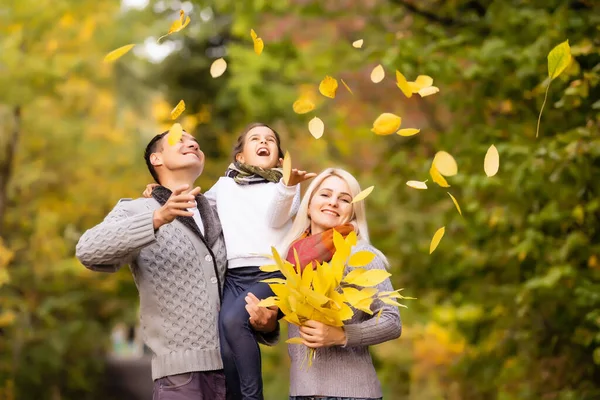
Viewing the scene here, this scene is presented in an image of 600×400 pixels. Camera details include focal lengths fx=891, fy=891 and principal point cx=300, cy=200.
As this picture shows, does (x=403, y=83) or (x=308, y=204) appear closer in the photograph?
(x=403, y=83)

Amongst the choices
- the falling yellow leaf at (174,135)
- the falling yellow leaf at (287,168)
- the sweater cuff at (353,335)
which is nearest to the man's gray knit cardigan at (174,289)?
the falling yellow leaf at (174,135)

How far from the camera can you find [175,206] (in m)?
3.04

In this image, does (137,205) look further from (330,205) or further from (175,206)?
(330,205)

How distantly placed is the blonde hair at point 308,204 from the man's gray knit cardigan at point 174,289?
12.7 inches

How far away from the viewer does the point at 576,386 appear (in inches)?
240

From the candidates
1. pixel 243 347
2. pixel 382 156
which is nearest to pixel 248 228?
pixel 243 347

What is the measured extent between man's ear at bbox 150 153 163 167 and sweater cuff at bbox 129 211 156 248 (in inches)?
15.8

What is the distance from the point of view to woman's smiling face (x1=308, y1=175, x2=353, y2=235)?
134 inches

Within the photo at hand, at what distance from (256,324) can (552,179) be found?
235 centimetres

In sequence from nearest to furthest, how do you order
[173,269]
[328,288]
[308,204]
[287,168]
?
[328,288] < [287,168] < [173,269] < [308,204]

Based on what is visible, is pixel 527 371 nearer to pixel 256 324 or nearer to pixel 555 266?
pixel 555 266

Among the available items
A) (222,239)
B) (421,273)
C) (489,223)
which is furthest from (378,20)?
(222,239)

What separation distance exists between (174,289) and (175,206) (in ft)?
1.37

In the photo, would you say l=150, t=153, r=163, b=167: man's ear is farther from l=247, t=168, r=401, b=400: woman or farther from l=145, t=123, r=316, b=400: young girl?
l=247, t=168, r=401, b=400: woman
